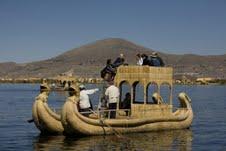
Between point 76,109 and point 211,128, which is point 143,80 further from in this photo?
point 211,128

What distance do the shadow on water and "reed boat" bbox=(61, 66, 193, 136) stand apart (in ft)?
1.43

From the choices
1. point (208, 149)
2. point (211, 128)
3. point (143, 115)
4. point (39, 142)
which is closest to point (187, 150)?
point (208, 149)

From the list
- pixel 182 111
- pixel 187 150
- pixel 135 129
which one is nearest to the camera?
pixel 187 150

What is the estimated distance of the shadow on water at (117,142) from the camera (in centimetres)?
2509

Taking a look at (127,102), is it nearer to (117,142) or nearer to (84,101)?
(84,101)

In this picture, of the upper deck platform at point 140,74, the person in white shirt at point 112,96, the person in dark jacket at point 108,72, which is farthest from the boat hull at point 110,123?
the person in dark jacket at point 108,72

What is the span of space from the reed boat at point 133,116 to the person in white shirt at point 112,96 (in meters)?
0.30

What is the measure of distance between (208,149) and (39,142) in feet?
25.9

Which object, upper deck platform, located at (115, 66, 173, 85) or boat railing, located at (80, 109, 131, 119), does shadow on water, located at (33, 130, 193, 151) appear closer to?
boat railing, located at (80, 109, 131, 119)

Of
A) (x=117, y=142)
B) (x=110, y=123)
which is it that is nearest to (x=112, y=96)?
(x=110, y=123)

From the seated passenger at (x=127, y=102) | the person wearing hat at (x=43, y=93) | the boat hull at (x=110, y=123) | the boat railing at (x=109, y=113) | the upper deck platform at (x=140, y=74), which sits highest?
the upper deck platform at (x=140, y=74)

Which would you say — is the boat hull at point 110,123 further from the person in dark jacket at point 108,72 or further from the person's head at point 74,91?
the person in dark jacket at point 108,72

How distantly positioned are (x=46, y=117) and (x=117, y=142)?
3.73m

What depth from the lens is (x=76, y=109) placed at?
26.1 m
